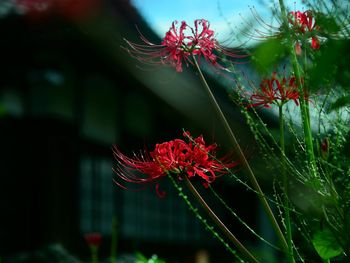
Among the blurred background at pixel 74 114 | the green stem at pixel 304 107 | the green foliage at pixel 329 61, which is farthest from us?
the blurred background at pixel 74 114

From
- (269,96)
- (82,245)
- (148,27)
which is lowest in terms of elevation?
(82,245)

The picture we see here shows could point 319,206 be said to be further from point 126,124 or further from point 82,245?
point 126,124

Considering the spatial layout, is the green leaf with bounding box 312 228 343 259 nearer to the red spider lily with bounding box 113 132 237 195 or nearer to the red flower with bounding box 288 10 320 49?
the red spider lily with bounding box 113 132 237 195

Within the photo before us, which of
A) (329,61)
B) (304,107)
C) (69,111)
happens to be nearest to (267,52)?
(329,61)

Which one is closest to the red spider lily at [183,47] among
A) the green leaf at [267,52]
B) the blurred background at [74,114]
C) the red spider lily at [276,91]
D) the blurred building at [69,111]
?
the red spider lily at [276,91]

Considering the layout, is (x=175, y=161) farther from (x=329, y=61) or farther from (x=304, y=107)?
(x=329, y=61)

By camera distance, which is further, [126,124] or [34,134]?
[126,124]

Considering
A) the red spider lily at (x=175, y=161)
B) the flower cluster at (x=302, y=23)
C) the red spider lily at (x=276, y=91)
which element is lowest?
the red spider lily at (x=175, y=161)

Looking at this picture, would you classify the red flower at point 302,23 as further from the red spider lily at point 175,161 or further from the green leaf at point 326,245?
the green leaf at point 326,245

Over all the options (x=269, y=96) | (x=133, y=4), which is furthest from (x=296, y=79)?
(x=133, y=4)
